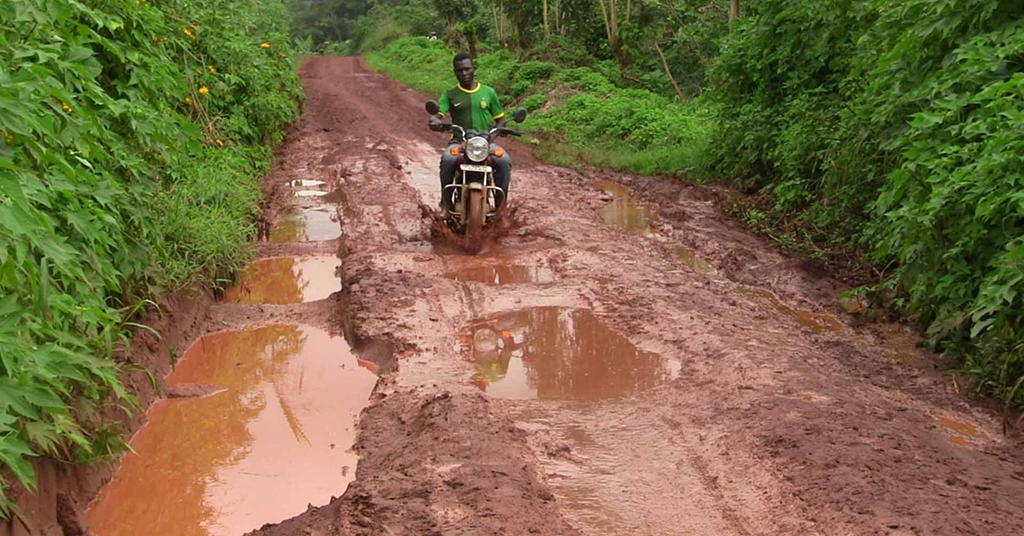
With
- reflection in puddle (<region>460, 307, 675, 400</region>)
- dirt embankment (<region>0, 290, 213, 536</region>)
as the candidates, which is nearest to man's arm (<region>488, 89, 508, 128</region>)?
reflection in puddle (<region>460, 307, 675, 400</region>)

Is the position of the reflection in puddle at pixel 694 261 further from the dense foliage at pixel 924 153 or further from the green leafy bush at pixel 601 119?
the green leafy bush at pixel 601 119

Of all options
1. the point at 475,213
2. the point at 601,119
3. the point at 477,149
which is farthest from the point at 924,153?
the point at 601,119

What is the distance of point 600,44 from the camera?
77.5 ft

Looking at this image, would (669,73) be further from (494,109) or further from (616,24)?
(494,109)

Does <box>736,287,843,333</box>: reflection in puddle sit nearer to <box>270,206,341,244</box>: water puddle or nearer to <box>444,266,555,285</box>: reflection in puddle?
<box>444,266,555,285</box>: reflection in puddle

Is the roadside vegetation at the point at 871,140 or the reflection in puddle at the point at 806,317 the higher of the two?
the roadside vegetation at the point at 871,140

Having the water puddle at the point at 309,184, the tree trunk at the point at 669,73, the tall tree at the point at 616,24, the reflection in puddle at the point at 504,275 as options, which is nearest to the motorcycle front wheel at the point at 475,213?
the reflection in puddle at the point at 504,275

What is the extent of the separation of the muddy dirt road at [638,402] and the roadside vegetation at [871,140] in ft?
1.47

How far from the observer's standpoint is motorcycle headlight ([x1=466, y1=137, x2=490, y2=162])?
7910 millimetres

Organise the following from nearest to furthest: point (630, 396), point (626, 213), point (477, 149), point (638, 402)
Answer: point (638, 402) < point (630, 396) < point (477, 149) < point (626, 213)

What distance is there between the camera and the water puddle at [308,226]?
9164mm

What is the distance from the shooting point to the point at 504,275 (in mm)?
7504

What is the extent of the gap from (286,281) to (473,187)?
1835 millimetres

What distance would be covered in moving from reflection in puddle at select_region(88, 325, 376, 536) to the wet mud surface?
0.17 meters
